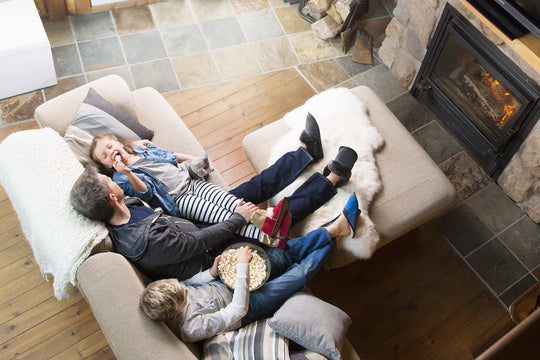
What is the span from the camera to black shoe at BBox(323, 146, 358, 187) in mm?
2375

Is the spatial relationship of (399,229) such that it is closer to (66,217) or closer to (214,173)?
(214,173)

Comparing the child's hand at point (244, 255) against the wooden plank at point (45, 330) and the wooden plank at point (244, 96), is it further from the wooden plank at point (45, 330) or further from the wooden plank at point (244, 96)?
the wooden plank at point (244, 96)

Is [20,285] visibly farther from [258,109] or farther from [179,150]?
[258,109]

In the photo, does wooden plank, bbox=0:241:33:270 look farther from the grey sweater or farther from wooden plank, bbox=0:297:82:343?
the grey sweater

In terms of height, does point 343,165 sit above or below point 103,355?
above

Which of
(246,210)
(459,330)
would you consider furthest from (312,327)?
(459,330)

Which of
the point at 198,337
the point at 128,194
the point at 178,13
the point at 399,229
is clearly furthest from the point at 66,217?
the point at 178,13

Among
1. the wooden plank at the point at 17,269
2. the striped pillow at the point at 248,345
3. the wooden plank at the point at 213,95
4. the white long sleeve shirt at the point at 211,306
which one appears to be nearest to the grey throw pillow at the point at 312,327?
the striped pillow at the point at 248,345

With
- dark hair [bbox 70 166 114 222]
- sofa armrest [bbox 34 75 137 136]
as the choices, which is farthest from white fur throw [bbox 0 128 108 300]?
sofa armrest [bbox 34 75 137 136]

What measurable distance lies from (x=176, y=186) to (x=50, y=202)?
1.95ft

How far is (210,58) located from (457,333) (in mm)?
2301

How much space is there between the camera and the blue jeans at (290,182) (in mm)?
2352

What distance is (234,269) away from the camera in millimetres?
2111

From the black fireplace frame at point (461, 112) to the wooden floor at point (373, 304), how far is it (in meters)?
0.60
